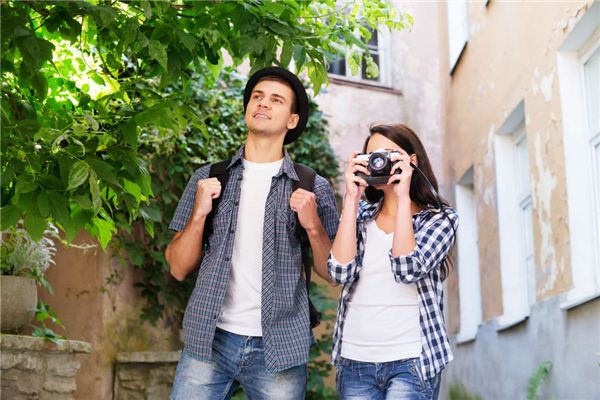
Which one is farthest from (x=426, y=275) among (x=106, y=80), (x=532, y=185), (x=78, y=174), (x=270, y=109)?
(x=532, y=185)

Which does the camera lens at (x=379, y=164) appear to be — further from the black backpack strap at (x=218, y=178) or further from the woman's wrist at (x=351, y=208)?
the black backpack strap at (x=218, y=178)

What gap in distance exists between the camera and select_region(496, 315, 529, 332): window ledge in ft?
20.7

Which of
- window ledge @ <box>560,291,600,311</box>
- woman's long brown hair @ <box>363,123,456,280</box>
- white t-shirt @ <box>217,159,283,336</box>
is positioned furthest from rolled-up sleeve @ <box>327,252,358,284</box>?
window ledge @ <box>560,291,600,311</box>

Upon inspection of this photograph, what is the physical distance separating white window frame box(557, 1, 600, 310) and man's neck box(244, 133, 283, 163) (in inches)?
101

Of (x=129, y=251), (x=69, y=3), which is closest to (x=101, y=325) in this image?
(x=129, y=251)

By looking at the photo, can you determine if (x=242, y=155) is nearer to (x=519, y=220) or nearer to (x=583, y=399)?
(x=583, y=399)

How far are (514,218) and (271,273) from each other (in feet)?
15.4

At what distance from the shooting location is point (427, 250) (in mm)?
2656

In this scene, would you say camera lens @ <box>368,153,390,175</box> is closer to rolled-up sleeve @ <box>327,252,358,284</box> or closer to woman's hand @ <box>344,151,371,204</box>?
woman's hand @ <box>344,151,371,204</box>

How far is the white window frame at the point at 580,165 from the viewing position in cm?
498

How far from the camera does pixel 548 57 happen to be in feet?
18.7

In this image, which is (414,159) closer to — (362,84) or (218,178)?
(218,178)

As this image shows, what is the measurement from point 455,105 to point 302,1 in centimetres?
566

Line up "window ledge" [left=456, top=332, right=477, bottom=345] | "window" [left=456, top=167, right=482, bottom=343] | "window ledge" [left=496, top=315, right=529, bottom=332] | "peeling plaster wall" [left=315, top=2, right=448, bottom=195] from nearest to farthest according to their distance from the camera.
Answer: "window ledge" [left=496, top=315, right=529, bottom=332] < "window ledge" [left=456, top=332, right=477, bottom=345] < "window" [left=456, top=167, right=482, bottom=343] < "peeling plaster wall" [left=315, top=2, right=448, bottom=195]
